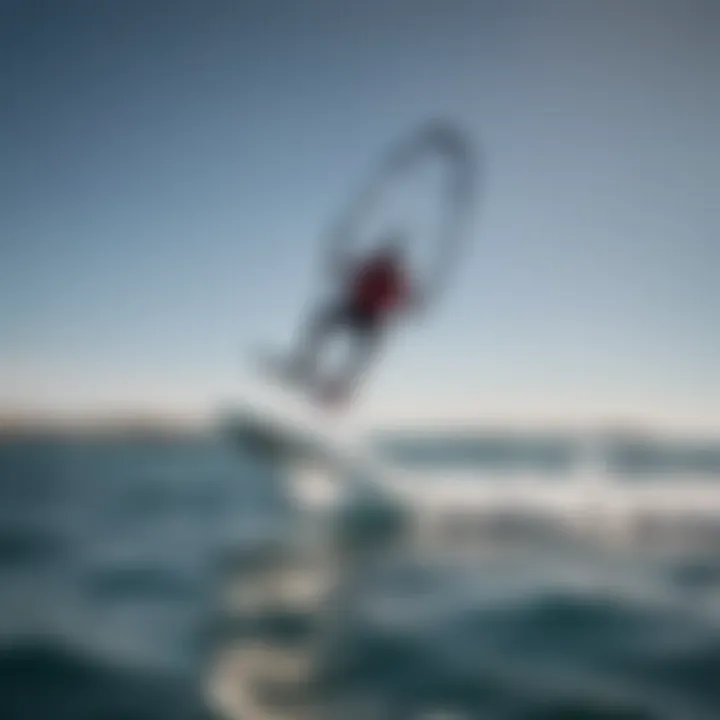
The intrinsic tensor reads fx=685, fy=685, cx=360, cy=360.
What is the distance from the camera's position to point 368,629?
2.71 metres

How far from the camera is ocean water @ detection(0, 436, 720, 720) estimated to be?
86.4 inches

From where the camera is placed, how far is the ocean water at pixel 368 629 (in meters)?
2.20

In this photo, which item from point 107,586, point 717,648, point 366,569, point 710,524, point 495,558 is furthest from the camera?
point 710,524

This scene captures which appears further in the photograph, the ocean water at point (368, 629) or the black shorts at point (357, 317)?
the black shorts at point (357, 317)

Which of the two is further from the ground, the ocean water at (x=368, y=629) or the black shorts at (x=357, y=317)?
the black shorts at (x=357, y=317)

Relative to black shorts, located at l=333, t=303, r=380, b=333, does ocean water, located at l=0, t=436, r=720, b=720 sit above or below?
below

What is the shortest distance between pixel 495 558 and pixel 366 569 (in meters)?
0.79

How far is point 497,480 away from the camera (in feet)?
19.6

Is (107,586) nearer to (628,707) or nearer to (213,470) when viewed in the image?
(628,707)

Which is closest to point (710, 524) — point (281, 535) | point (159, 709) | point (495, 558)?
point (495, 558)

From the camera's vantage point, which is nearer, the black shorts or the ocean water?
the ocean water

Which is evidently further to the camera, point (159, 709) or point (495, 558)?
point (495, 558)

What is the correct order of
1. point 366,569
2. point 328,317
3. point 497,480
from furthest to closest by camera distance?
1. point 497,480
2. point 328,317
3. point 366,569

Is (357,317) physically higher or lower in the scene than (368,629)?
higher
